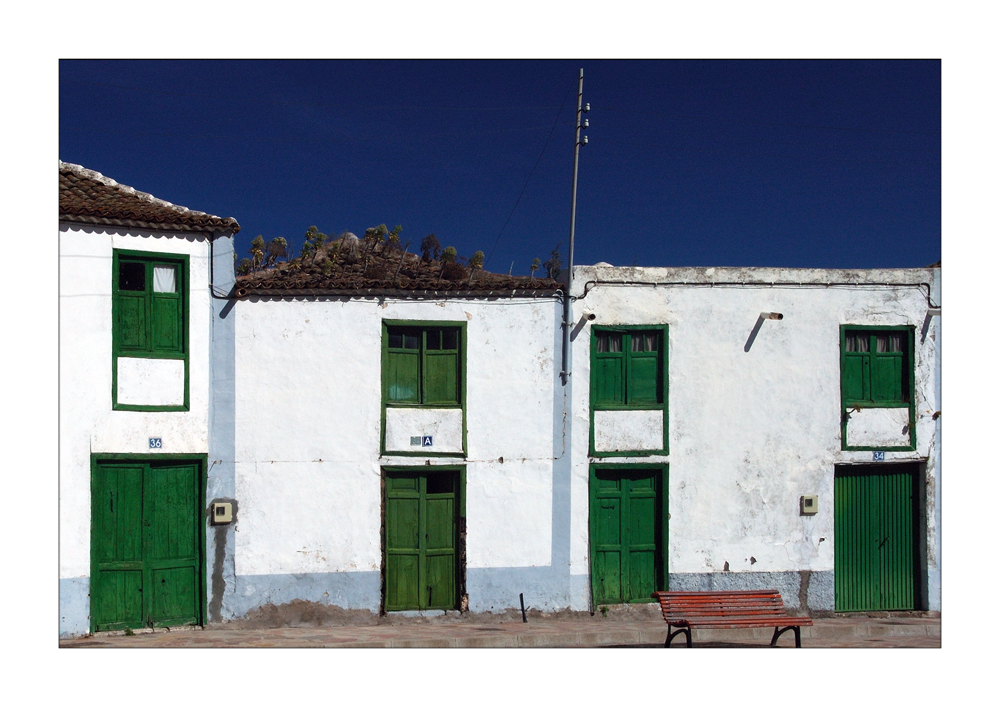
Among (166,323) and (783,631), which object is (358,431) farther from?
(783,631)

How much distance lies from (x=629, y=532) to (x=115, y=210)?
764 cm

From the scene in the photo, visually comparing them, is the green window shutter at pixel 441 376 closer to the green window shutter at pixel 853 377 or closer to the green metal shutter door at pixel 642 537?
the green metal shutter door at pixel 642 537

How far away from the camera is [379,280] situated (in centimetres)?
962

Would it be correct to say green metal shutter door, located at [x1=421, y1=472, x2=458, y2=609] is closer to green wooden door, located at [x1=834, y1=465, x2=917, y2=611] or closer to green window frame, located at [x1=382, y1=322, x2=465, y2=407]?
green window frame, located at [x1=382, y1=322, x2=465, y2=407]

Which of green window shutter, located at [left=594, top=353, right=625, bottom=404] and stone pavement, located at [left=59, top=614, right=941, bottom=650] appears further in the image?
green window shutter, located at [left=594, top=353, right=625, bottom=404]

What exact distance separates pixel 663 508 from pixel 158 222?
7348 mm

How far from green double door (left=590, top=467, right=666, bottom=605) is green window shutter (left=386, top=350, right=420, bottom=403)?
2646mm

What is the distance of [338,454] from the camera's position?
9.45 meters

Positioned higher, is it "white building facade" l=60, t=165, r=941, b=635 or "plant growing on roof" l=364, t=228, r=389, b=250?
"plant growing on roof" l=364, t=228, r=389, b=250

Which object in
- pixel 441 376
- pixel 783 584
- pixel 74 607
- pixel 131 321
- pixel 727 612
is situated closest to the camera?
pixel 727 612

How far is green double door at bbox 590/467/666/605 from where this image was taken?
981 cm

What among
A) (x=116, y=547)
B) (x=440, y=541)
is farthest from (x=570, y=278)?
(x=116, y=547)

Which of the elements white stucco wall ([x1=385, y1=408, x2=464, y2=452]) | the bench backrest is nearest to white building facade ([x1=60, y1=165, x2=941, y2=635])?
white stucco wall ([x1=385, y1=408, x2=464, y2=452])

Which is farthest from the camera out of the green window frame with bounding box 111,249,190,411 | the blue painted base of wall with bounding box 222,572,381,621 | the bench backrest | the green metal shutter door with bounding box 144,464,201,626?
the blue painted base of wall with bounding box 222,572,381,621
